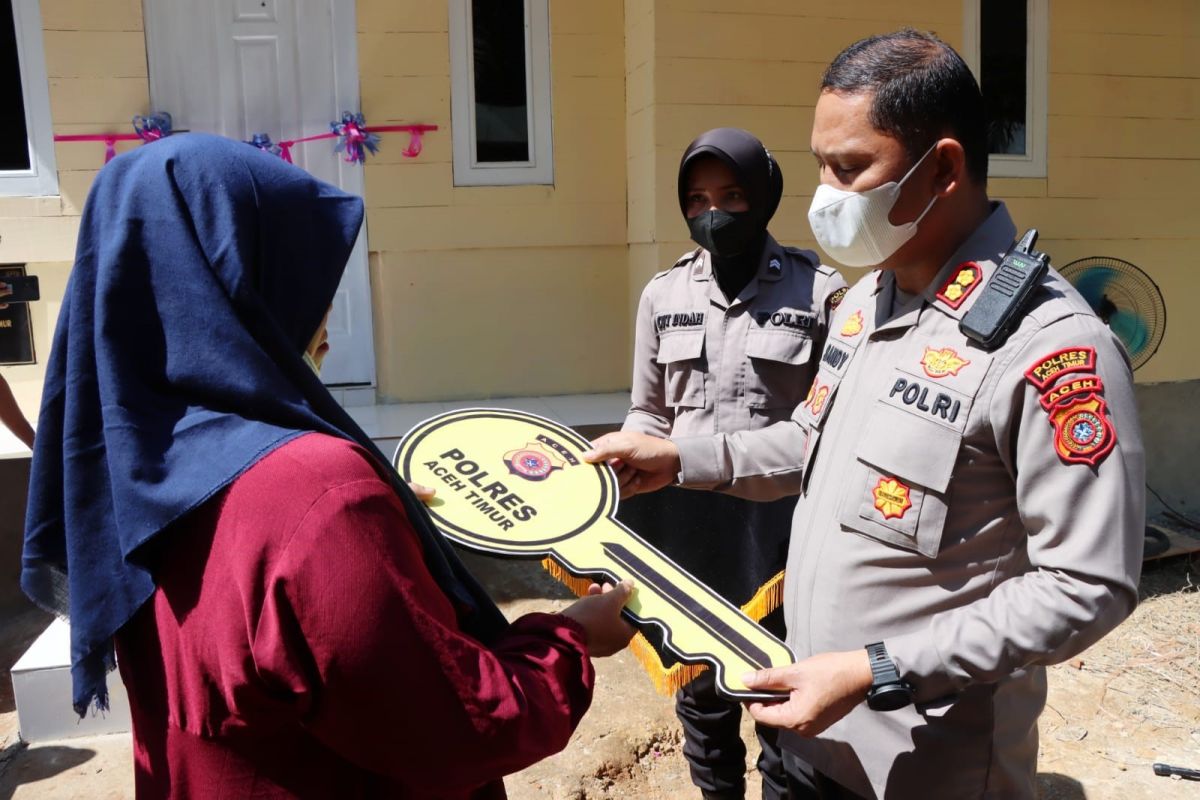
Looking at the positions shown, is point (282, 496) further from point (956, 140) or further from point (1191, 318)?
point (1191, 318)

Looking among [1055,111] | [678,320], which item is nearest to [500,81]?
[678,320]

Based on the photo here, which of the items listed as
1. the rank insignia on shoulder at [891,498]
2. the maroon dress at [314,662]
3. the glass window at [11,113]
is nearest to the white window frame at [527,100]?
the glass window at [11,113]

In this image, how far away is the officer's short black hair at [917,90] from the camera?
4.79ft

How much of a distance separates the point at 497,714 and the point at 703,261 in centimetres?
220

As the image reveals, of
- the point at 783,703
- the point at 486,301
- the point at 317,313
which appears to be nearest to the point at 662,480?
the point at 783,703

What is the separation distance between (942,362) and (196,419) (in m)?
1.12

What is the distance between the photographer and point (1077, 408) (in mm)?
1288

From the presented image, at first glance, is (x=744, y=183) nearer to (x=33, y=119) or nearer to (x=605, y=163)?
(x=605, y=163)

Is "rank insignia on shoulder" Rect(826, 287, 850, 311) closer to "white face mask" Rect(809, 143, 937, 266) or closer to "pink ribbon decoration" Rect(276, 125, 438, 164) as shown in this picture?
"white face mask" Rect(809, 143, 937, 266)

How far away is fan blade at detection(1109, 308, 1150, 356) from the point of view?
5234mm

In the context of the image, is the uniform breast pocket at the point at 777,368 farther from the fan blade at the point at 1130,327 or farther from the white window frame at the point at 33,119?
the white window frame at the point at 33,119

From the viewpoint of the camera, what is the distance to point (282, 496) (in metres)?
0.97

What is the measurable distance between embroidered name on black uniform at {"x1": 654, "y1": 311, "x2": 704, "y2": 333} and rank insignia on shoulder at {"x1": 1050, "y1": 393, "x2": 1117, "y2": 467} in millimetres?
1644

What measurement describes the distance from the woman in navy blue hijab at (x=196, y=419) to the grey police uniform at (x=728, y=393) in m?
1.77
